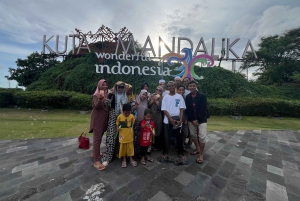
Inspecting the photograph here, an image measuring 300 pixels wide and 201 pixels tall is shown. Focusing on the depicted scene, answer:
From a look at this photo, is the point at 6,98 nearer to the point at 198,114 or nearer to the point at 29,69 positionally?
the point at 29,69

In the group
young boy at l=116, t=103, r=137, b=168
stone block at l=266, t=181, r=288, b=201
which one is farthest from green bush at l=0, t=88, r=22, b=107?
stone block at l=266, t=181, r=288, b=201

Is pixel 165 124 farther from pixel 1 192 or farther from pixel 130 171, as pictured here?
pixel 1 192

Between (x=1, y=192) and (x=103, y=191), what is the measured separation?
1.39 meters

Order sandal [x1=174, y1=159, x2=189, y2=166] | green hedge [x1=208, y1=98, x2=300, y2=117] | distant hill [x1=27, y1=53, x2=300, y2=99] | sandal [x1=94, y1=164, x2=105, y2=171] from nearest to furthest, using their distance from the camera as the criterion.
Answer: sandal [x1=94, y1=164, x2=105, y2=171] → sandal [x1=174, y1=159, x2=189, y2=166] → green hedge [x1=208, y1=98, x2=300, y2=117] → distant hill [x1=27, y1=53, x2=300, y2=99]

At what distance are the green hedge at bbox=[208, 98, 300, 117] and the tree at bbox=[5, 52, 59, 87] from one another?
16.6 meters

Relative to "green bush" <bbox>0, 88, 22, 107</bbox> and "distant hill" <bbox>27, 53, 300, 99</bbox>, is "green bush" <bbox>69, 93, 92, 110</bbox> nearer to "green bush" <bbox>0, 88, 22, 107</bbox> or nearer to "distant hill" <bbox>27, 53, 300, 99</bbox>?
"distant hill" <bbox>27, 53, 300, 99</bbox>

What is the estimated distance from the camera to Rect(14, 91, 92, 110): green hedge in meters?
9.17

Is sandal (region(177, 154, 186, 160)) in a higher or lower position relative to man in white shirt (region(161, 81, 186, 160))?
lower

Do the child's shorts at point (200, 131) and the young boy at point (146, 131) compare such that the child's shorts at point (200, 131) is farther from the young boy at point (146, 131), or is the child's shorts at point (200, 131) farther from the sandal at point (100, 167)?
the sandal at point (100, 167)

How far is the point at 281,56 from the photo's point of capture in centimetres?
1620

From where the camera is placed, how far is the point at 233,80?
12.6 metres

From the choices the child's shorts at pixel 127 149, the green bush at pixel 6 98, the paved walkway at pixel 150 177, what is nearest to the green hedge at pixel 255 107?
the paved walkway at pixel 150 177

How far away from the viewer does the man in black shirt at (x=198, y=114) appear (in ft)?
9.36

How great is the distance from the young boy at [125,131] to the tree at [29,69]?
16387 mm
